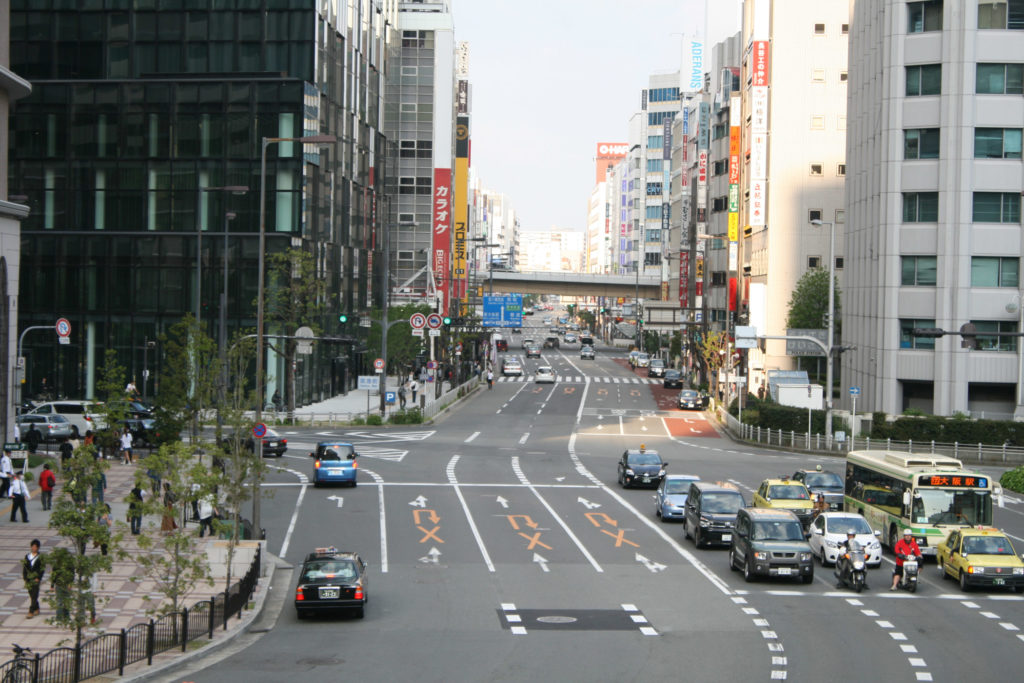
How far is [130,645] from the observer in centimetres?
2016

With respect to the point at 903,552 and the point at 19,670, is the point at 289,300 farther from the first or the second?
the point at 19,670

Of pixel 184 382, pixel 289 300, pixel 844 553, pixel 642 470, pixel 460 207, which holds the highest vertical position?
pixel 460 207

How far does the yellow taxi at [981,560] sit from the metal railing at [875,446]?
85.6 feet

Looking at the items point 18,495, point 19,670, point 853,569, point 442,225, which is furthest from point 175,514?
point 442,225

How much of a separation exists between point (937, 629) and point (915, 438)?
37.8 meters

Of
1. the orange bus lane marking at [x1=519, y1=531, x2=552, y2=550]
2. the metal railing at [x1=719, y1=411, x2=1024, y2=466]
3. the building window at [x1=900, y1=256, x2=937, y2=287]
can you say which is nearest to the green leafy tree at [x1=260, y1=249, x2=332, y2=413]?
the metal railing at [x1=719, y1=411, x2=1024, y2=466]

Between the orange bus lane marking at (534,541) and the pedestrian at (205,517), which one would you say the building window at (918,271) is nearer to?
the orange bus lane marking at (534,541)

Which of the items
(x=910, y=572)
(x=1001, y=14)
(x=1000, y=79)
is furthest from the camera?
(x=1000, y=79)

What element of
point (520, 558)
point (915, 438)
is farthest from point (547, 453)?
point (520, 558)

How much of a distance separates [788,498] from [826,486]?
519 cm

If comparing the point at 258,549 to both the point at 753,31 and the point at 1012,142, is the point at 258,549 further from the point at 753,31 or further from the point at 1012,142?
the point at 753,31

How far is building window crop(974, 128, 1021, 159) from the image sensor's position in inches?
2386

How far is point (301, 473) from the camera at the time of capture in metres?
48.1

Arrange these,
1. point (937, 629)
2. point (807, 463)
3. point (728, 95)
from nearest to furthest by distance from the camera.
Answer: point (937, 629) → point (807, 463) → point (728, 95)
